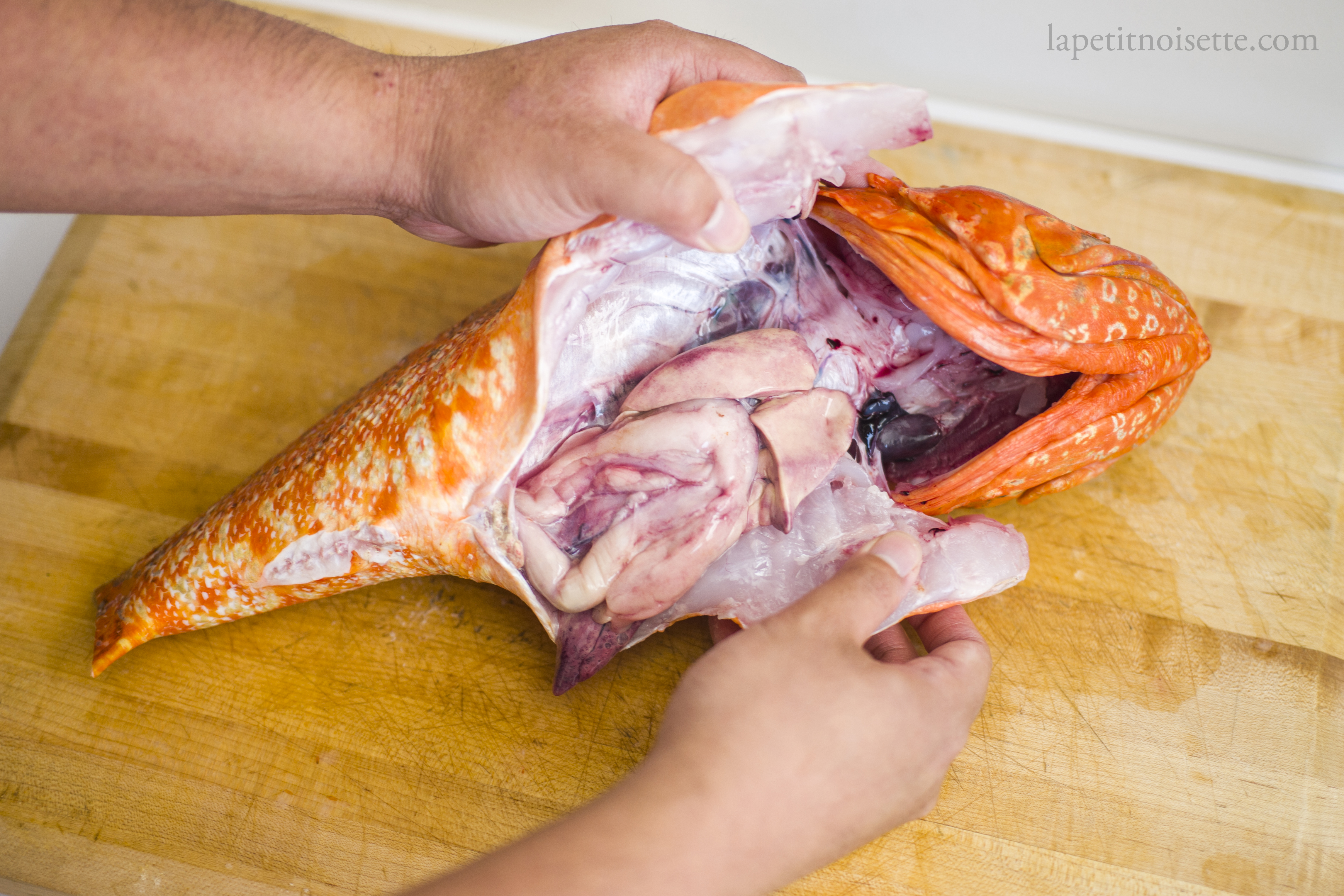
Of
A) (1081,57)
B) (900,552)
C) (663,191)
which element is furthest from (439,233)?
(1081,57)

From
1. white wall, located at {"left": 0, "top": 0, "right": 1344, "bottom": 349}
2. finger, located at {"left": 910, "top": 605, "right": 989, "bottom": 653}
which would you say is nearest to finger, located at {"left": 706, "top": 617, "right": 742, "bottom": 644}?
finger, located at {"left": 910, "top": 605, "right": 989, "bottom": 653}

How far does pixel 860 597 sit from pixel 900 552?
6.9 inches

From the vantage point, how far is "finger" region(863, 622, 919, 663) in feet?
5.81

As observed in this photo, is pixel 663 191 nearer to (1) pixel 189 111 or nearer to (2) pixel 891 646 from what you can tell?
(1) pixel 189 111

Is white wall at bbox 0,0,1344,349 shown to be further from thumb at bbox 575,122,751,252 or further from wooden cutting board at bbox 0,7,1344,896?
thumb at bbox 575,122,751,252

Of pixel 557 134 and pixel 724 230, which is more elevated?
pixel 557 134

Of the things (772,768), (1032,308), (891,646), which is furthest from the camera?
(891,646)

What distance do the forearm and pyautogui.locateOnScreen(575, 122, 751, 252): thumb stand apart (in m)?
0.45

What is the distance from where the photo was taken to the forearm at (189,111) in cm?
150

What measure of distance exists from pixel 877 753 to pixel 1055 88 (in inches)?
81.3

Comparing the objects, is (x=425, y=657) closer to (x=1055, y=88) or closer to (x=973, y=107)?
(x=973, y=107)

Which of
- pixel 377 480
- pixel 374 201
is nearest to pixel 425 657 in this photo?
pixel 377 480

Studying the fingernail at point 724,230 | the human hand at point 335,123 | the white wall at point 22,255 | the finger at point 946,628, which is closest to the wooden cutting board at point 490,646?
the white wall at point 22,255

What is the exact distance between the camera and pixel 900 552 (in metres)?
1.62
